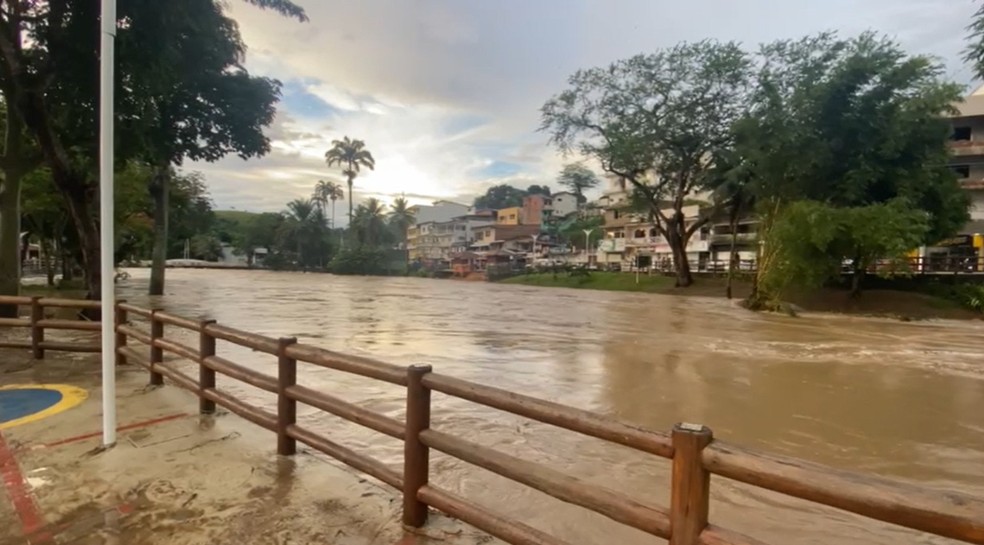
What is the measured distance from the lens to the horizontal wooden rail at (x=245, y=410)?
Result: 479 centimetres

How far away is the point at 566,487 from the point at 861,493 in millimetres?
1280

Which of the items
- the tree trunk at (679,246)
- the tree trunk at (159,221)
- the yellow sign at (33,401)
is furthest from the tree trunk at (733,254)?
the yellow sign at (33,401)

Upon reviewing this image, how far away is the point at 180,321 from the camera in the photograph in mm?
6035

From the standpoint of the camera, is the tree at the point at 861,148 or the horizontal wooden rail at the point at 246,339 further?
the tree at the point at 861,148

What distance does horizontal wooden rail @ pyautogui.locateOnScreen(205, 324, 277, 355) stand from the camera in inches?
185

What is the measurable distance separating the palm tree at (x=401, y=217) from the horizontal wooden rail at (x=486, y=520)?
74798 mm

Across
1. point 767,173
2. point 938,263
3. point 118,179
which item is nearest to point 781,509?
point 118,179

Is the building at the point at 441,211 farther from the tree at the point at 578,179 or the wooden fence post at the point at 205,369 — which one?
the wooden fence post at the point at 205,369

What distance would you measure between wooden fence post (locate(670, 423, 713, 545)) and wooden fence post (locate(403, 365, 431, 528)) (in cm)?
155

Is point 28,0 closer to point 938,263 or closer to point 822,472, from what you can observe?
point 822,472

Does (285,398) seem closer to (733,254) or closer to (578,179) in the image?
(733,254)

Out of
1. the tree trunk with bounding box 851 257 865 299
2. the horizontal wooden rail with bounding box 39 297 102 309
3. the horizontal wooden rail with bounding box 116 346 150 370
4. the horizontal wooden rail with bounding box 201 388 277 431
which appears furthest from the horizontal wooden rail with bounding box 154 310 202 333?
the tree trunk with bounding box 851 257 865 299

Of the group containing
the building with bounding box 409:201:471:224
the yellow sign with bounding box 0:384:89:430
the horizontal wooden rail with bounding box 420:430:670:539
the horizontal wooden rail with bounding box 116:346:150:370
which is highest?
the building with bounding box 409:201:471:224

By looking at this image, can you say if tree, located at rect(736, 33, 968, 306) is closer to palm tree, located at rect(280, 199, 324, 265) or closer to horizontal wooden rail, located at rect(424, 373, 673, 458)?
horizontal wooden rail, located at rect(424, 373, 673, 458)
